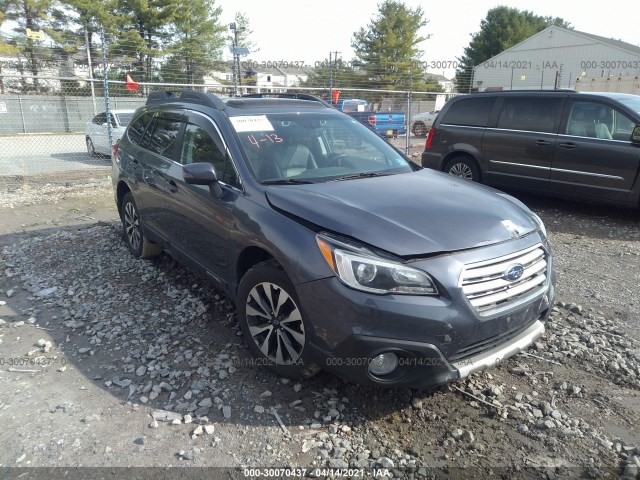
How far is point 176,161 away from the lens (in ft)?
14.0

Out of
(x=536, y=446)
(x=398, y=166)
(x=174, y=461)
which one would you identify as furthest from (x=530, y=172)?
(x=174, y=461)

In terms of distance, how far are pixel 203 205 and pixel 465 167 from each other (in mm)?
5896

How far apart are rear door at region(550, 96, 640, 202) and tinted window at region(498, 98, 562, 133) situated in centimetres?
Result: 22

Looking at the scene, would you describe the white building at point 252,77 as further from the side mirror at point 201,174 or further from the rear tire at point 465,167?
the side mirror at point 201,174

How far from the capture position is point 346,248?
2.65 meters

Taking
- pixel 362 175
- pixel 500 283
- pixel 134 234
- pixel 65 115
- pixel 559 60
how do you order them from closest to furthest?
pixel 500 283 < pixel 362 175 < pixel 134 234 < pixel 65 115 < pixel 559 60

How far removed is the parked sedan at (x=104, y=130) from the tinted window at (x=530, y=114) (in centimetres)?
948

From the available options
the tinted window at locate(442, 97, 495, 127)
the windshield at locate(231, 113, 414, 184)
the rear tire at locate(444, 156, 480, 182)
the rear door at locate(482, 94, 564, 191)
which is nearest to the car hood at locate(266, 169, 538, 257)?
the windshield at locate(231, 113, 414, 184)

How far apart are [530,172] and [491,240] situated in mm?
5391

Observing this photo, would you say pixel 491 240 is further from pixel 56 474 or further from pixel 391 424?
pixel 56 474

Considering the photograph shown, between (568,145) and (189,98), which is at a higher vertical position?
(189,98)

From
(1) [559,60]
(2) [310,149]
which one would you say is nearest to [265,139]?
(2) [310,149]

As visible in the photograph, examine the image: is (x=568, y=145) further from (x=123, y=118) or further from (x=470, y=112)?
(x=123, y=118)

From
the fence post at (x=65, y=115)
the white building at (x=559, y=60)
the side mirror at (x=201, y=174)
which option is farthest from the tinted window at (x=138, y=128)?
the white building at (x=559, y=60)
